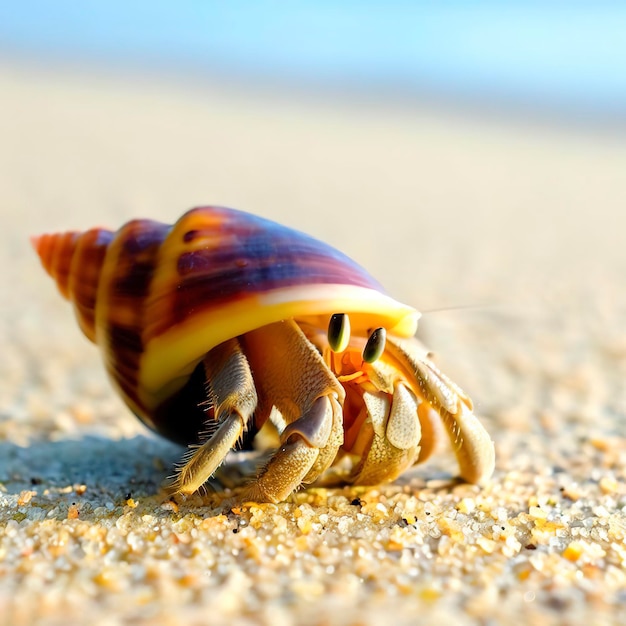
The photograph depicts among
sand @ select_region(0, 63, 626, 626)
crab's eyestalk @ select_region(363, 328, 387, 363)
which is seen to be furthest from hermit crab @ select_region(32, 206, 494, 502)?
sand @ select_region(0, 63, 626, 626)

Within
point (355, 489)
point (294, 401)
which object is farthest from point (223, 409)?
point (355, 489)

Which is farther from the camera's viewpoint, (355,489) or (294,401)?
(355,489)

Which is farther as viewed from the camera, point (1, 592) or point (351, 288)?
point (351, 288)

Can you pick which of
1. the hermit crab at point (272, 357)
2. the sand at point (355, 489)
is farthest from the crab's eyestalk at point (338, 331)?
the sand at point (355, 489)

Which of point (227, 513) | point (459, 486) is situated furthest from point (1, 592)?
point (459, 486)

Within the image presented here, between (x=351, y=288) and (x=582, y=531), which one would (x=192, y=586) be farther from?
(x=582, y=531)

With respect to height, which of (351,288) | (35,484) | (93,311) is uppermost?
(351,288)

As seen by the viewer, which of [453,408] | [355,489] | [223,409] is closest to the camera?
[223,409]

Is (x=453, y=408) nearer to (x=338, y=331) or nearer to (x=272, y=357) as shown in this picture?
(x=338, y=331)
